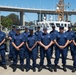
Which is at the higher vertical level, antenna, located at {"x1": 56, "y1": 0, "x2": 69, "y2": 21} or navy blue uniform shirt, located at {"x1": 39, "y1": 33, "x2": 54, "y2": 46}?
antenna, located at {"x1": 56, "y1": 0, "x2": 69, "y2": 21}

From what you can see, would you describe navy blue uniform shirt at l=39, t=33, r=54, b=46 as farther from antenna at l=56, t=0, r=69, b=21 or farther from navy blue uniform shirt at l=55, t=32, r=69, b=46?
antenna at l=56, t=0, r=69, b=21

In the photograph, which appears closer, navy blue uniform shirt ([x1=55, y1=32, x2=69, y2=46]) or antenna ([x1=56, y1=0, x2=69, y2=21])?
navy blue uniform shirt ([x1=55, y1=32, x2=69, y2=46])

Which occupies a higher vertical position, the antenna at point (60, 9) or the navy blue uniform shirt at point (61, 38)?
the antenna at point (60, 9)

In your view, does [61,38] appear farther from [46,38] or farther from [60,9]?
[60,9]

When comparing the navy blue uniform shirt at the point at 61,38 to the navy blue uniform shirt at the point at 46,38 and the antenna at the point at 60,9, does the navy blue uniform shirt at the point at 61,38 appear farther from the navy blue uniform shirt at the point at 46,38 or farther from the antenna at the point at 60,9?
the antenna at the point at 60,9

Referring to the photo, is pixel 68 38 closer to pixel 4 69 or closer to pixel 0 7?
pixel 4 69

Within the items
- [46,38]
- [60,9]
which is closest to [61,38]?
[46,38]

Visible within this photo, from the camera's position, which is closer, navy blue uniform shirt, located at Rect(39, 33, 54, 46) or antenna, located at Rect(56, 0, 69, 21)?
navy blue uniform shirt, located at Rect(39, 33, 54, 46)

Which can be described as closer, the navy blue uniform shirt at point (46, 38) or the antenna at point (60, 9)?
the navy blue uniform shirt at point (46, 38)

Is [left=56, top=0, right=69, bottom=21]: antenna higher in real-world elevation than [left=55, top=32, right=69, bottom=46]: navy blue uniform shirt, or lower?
higher

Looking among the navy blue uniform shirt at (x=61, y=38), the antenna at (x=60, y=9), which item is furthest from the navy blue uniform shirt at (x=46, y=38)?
the antenna at (x=60, y=9)

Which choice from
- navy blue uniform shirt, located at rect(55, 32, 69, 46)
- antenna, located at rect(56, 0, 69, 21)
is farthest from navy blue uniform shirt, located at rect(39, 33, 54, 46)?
antenna, located at rect(56, 0, 69, 21)

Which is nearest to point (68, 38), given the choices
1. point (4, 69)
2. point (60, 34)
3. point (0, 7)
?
point (60, 34)

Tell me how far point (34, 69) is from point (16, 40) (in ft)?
4.18
